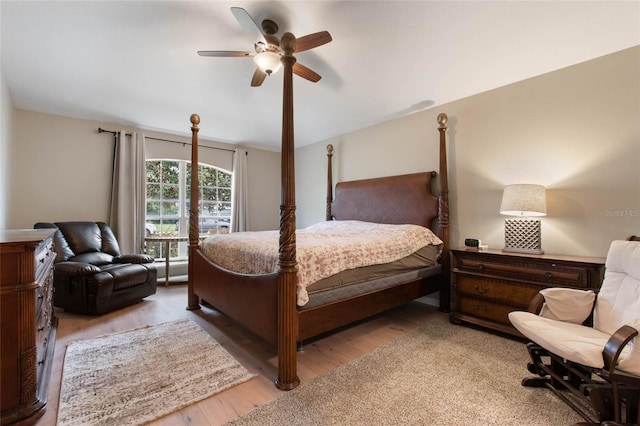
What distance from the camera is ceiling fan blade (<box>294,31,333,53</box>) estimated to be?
Result: 185 centimetres

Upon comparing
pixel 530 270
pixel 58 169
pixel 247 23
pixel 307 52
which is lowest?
pixel 530 270

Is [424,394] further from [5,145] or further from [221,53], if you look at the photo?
[5,145]

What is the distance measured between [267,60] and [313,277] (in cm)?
169

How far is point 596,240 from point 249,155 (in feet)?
17.0

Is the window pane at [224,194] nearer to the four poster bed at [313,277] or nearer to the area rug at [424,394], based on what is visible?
the four poster bed at [313,277]

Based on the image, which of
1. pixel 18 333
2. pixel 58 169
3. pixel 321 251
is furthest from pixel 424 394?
pixel 58 169

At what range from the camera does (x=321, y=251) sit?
2.06m

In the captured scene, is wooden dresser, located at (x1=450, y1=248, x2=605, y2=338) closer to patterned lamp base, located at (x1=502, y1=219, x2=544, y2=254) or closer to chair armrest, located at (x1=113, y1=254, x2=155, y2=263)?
patterned lamp base, located at (x1=502, y1=219, x2=544, y2=254)

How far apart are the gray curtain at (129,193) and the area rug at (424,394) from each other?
374 cm

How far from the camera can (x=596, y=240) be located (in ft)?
7.80

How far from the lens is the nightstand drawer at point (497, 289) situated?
92.2 inches

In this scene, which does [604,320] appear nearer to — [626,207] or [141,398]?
[626,207]

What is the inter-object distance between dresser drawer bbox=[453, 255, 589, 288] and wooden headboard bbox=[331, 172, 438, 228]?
0.77 meters

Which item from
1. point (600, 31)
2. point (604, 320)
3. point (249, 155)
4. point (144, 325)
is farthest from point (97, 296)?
point (600, 31)
